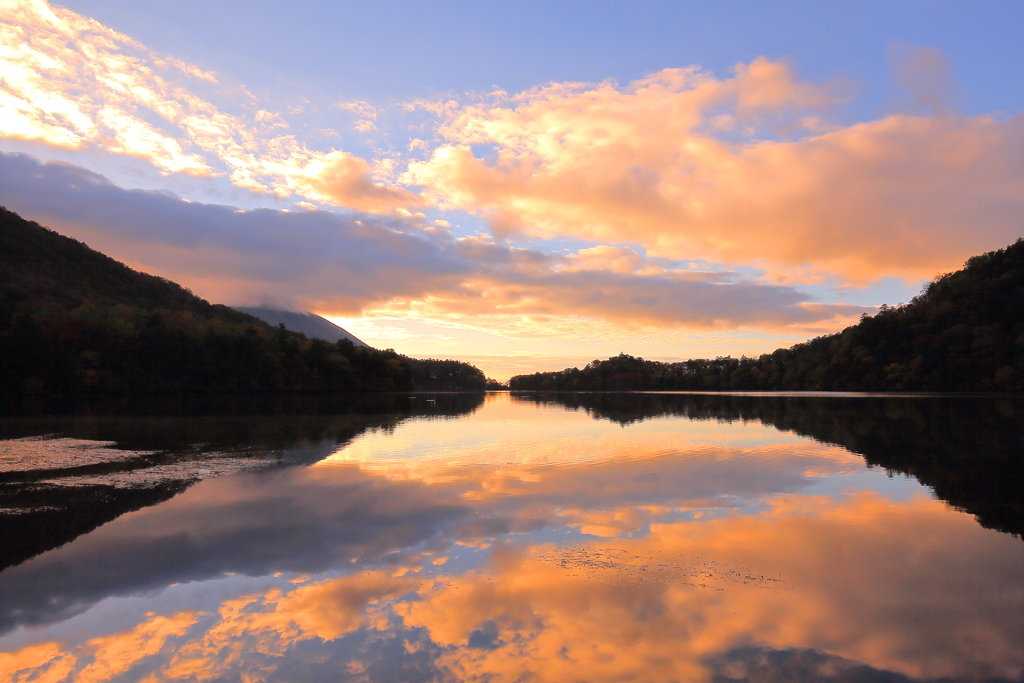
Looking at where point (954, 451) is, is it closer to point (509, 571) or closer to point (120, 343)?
point (509, 571)

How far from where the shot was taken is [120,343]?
67.9 meters

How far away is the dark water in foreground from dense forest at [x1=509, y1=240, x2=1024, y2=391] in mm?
78793

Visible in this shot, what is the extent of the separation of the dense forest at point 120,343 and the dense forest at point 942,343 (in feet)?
280

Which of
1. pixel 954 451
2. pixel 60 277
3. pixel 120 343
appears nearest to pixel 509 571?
pixel 954 451

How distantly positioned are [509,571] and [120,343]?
76.2 m

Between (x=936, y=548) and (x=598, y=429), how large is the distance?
62.4 feet

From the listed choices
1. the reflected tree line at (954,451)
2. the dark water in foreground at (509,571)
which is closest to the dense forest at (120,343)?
the dark water in foreground at (509,571)

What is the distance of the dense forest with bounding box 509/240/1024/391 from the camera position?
7562 cm

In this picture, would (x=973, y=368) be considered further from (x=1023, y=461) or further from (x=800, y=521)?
(x=800, y=521)

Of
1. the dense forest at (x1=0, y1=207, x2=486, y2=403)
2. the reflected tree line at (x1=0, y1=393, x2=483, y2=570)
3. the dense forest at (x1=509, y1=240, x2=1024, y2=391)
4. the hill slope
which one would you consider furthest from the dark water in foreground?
the dense forest at (x1=509, y1=240, x2=1024, y2=391)

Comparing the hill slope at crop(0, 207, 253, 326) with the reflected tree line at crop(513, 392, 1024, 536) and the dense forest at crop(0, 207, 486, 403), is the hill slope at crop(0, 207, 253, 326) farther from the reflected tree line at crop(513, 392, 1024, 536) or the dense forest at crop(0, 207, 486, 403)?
the reflected tree line at crop(513, 392, 1024, 536)

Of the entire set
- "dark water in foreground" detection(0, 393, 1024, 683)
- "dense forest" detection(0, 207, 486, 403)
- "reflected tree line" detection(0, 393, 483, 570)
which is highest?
"dense forest" detection(0, 207, 486, 403)

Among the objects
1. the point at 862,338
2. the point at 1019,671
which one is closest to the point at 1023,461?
the point at 1019,671

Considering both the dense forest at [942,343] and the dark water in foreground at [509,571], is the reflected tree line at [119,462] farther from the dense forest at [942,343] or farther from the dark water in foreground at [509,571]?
the dense forest at [942,343]
